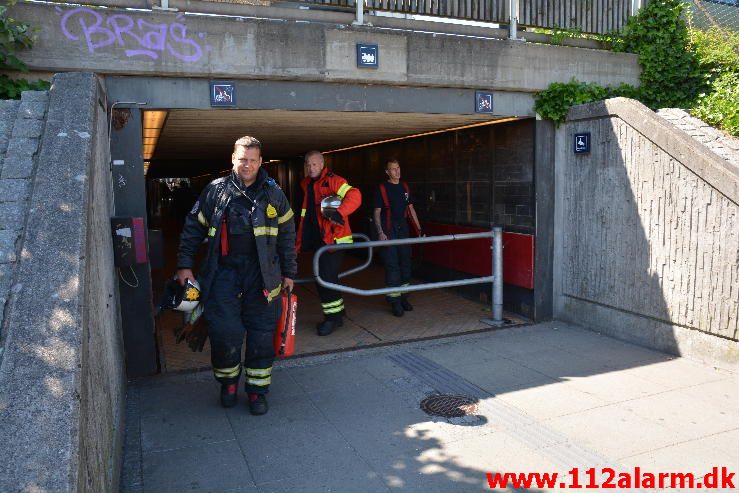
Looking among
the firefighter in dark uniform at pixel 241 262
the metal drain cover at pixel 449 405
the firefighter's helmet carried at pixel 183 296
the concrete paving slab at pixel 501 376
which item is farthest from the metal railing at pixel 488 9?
the metal drain cover at pixel 449 405

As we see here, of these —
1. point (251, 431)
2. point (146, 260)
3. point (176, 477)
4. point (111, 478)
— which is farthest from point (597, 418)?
point (146, 260)

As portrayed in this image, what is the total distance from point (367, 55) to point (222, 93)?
1.45 m

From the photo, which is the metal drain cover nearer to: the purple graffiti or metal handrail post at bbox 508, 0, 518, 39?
the purple graffiti

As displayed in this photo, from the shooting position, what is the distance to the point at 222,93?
5.30 m

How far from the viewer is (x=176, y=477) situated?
344 centimetres

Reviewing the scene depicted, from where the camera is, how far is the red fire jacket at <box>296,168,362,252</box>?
6.10 m

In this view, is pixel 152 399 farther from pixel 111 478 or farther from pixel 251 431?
pixel 111 478

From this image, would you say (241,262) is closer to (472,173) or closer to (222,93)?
(222,93)

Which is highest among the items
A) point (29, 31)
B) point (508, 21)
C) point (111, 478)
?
point (508, 21)

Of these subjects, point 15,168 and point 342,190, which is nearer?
point 15,168

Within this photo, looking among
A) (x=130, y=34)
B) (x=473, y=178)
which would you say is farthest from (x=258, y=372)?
(x=473, y=178)

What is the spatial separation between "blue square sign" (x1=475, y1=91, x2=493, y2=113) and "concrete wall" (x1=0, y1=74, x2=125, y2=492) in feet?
12.8

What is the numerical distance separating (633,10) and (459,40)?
291 centimetres

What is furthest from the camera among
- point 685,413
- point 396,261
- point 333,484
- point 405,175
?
point 405,175
